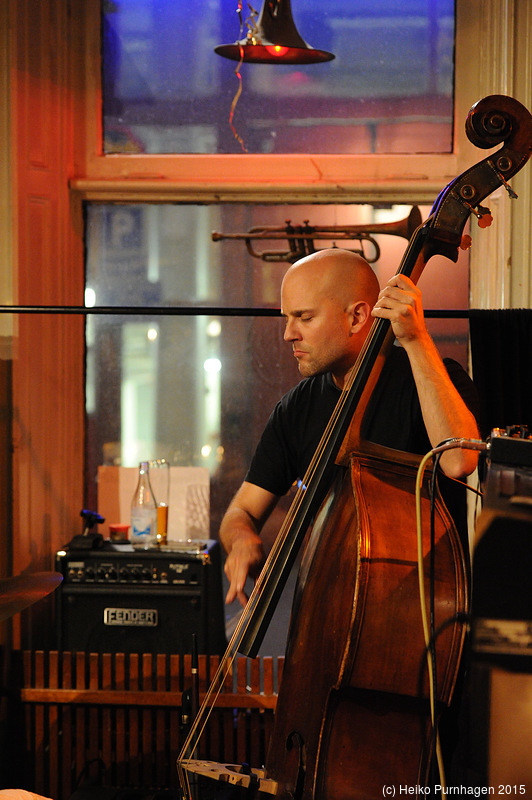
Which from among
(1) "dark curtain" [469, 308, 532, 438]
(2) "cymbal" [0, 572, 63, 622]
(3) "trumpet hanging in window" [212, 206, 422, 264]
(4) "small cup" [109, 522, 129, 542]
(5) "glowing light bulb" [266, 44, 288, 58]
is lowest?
(4) "small cup" [109, 522, 129, 542]

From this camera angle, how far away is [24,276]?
295cm

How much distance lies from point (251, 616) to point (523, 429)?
0.61 metres

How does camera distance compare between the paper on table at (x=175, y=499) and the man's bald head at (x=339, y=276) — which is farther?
the paper on table at (x=175, y=499)

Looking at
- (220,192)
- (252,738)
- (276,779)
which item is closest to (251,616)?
(276,779)

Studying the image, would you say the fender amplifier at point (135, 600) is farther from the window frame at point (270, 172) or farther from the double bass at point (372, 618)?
the window frame at point (270, 172)

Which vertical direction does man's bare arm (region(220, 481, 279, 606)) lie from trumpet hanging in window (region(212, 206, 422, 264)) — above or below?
below

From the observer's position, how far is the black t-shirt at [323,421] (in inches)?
64.3

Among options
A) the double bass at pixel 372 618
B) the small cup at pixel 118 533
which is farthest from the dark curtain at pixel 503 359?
the small cup at pixel 118 533

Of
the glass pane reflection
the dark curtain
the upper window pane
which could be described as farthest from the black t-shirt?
the upper window pane

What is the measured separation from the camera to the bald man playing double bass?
133cm

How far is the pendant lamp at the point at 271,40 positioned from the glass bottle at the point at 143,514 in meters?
1.51

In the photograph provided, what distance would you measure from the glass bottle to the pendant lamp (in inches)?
59.3

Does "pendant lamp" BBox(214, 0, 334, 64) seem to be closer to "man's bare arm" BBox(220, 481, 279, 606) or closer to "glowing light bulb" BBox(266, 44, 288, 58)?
"glowing light bulb" BBox(266, 44, 288, 58)

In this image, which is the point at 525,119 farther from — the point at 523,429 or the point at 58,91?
the point at 58,91
